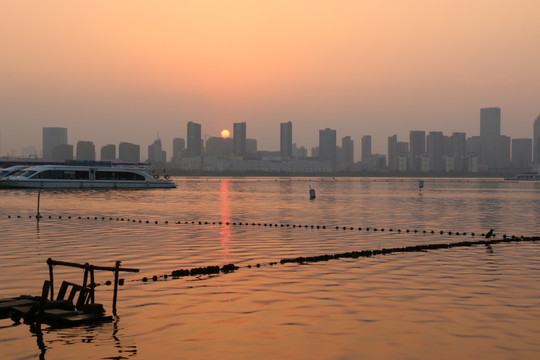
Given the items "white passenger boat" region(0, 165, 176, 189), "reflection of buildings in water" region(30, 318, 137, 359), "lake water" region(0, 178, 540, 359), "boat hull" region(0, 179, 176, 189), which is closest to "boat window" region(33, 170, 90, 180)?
"white passenger boat" region(0, 165, 176, 189)

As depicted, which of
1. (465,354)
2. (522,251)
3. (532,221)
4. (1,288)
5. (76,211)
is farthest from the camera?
(76,211)

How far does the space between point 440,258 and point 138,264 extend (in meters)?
15.1

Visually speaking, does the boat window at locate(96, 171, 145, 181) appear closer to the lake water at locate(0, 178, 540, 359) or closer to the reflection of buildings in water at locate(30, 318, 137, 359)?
the lake water at locate(0, 178, 540, 359)

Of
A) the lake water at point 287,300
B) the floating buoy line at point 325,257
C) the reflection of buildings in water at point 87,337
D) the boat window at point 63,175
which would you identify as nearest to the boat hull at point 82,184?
the boat window at point 63,175

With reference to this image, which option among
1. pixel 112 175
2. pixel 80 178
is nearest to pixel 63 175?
pixel 80 178

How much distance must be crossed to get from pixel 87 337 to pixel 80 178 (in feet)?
395

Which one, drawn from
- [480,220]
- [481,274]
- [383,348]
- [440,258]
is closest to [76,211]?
[480,220]

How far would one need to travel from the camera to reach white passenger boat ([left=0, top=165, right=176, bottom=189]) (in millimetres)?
124812

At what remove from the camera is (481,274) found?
91.0ft

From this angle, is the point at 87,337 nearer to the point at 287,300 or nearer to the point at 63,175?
the point at 287,300

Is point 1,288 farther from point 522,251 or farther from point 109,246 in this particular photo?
point 522,251

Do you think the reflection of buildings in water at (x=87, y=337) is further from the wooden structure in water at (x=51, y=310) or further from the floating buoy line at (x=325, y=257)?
the floating buoy line at (x=325, y=257)

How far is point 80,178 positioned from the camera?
434 ft

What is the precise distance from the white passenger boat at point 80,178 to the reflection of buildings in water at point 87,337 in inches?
4265
